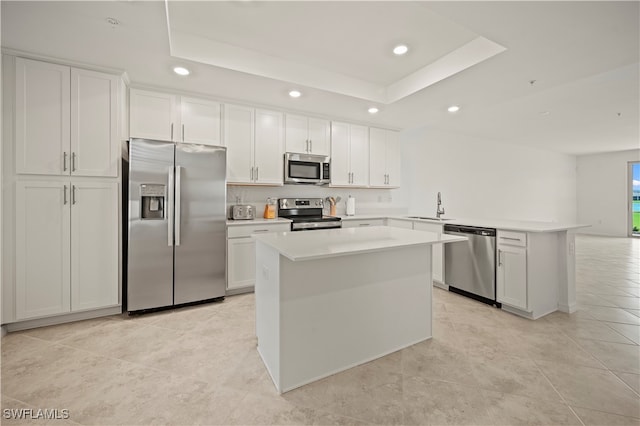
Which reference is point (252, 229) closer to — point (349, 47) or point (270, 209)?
point (270, 209)

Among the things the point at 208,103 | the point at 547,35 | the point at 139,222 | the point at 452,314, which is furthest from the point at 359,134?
the point at 139,222

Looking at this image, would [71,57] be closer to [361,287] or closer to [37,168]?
[37,168]

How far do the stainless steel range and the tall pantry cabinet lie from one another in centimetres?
198

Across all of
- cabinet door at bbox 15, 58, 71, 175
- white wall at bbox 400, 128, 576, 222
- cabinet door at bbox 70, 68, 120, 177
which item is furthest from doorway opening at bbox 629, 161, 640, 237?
cabinet door at bbox 15, 58, 71, 175

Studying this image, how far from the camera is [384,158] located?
4680 mm

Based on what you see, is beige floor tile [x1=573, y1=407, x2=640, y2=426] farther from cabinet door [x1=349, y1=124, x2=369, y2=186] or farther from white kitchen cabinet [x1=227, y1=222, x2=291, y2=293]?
cabinet door [x1=349, y1=124, x2=369, y2=186]

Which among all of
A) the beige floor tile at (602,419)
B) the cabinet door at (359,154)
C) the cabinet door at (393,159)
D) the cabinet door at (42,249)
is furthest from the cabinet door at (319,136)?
the beige floor tile at (602,419)

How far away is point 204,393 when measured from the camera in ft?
5.36

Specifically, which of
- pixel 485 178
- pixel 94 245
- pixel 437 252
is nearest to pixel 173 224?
pixel 94 245

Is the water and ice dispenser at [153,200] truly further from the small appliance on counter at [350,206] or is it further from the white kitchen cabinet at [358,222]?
the small appliance on counter at [350,206]

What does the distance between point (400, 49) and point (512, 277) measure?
8.35ft

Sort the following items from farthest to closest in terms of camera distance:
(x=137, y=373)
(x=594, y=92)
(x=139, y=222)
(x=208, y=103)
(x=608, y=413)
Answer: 1. (x=594, y=92)
2. (x=208, y=103)
3. (x=139, y=222)
4. (x=137, y=373)
5. (x=608, y=413)

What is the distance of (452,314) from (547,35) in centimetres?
253

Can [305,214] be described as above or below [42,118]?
below
